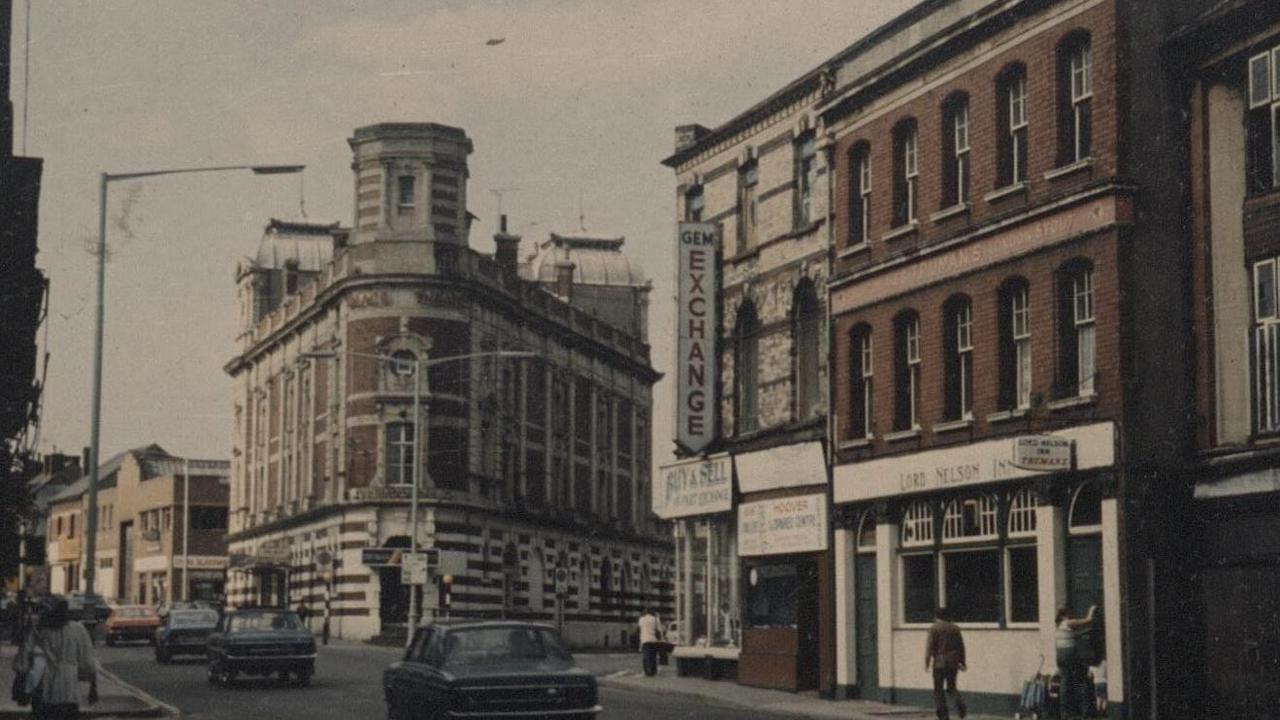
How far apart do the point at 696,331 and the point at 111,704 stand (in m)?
15.2

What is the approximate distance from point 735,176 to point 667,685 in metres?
10.9

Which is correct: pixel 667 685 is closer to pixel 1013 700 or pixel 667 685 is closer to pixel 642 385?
pixel 1013 700

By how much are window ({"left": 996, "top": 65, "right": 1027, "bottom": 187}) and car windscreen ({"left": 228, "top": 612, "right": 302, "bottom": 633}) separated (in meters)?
16.1

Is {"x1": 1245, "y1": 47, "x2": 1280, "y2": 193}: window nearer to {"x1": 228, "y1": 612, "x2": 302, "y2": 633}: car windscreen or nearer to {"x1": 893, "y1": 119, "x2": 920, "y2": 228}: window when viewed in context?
{"x1": 893, "y1": 119, "x2": 920, "y2": 228}: window

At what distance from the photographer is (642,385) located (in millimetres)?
104312

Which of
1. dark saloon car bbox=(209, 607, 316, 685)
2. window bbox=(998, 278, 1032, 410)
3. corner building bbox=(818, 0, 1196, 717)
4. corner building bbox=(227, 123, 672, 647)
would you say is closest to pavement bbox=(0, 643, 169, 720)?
dark saloon car bbox=(209, 607, 316, 685)

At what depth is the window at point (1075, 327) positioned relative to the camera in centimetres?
2994

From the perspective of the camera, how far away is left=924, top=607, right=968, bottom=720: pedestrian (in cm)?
2870

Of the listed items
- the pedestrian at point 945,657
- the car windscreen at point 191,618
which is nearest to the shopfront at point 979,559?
the pedestrian at point 945,657

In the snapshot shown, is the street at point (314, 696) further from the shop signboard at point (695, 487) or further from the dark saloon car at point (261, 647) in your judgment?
the shop signboard at point (695, 487)

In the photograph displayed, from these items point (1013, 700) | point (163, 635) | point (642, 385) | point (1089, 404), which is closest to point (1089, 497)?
point (1089, 404)

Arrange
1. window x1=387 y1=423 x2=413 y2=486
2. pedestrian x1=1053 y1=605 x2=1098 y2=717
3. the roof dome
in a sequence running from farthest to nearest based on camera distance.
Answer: the roof dome < window x1=387 y1=423 x2=413 y2=486 < pedestrian x1=1053 y1=605 x2=1098 y2=717

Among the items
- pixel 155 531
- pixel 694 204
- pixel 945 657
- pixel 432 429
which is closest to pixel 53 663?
pixel 945 657

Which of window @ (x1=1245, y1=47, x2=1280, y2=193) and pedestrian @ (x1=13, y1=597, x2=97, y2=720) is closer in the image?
pedestrian @ (x1=13, y1=597, x2=97, y2=720)
